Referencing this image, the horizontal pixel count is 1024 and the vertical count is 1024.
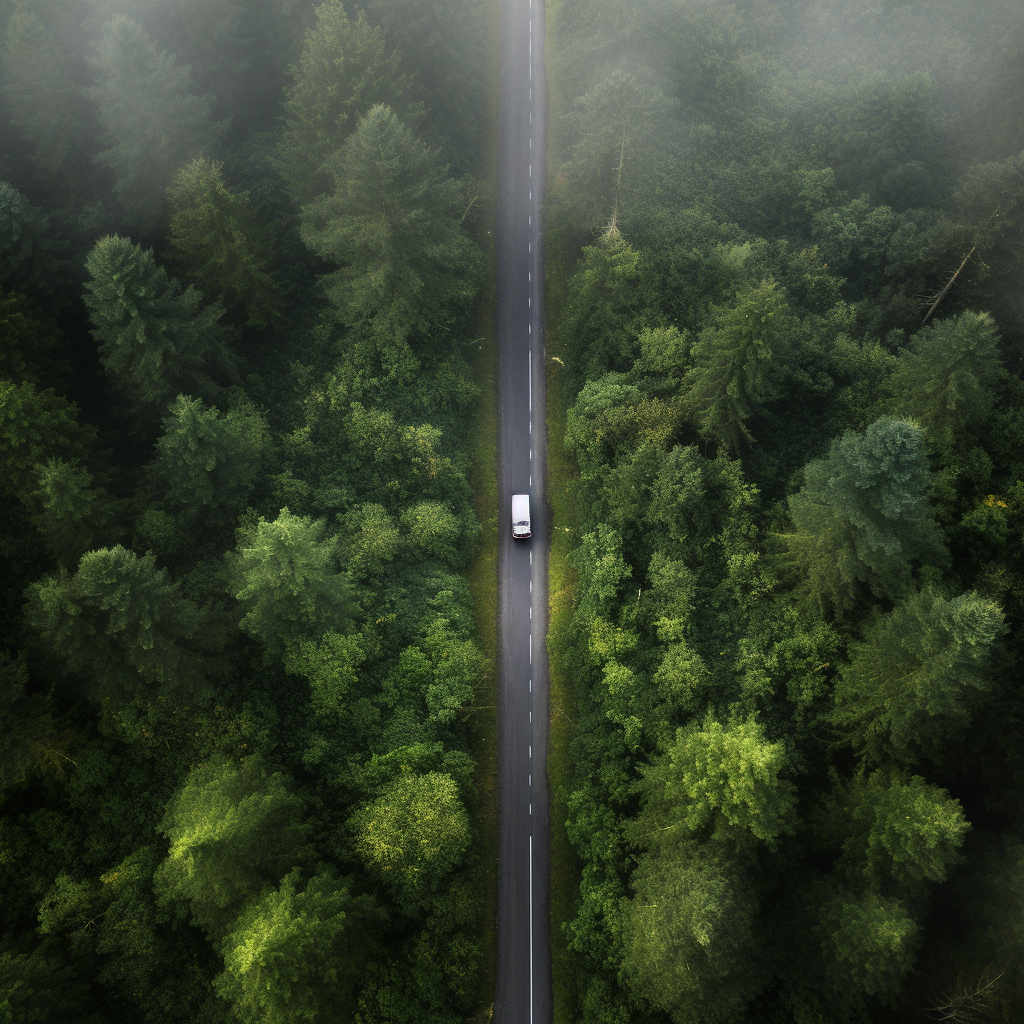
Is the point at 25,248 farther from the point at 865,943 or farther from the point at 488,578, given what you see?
the point at 865,943

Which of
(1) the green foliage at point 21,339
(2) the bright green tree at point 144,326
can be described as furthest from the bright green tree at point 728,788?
(1) the green foliage at point 21,339

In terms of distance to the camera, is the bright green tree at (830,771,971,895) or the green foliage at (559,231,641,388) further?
the green foliage at (559,231,641,388)

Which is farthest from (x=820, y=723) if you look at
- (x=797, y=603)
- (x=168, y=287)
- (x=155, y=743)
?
(x=168, y=287)

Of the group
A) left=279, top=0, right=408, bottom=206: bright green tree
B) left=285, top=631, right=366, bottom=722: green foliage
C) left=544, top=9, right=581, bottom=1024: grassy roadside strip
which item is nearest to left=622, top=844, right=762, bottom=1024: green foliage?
left=544, top=9, right=581, bottom=1024: grassy roadside strip

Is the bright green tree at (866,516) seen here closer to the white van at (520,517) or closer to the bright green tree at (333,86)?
the white van at (520,517)

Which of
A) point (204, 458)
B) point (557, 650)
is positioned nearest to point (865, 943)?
point (557, 650)

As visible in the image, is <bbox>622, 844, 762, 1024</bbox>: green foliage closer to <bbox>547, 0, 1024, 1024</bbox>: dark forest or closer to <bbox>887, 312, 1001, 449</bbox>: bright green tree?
<bbox>547, 0, 1024, 1024</bbox>: dark forest

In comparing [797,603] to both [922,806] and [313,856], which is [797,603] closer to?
[922,806]

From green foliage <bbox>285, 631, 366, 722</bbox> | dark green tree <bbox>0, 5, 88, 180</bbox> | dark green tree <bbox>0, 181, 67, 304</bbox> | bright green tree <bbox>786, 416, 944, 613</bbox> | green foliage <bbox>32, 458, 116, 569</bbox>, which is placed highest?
dark green tree <bbox>0, 5, 88, 180</bbox>
